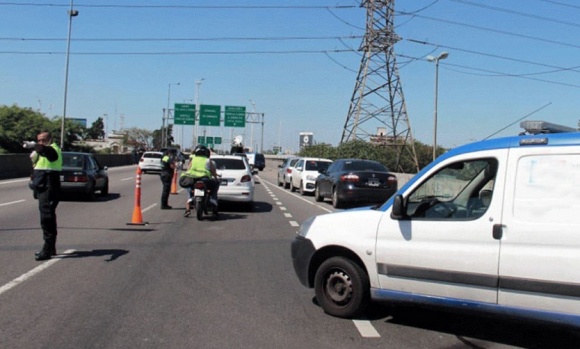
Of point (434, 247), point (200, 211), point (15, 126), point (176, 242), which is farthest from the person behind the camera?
point (15, 126)

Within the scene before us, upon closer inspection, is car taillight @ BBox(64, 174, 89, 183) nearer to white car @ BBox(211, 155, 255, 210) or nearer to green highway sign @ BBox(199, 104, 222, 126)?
white car @ BBox(211, 155, 255, 210)

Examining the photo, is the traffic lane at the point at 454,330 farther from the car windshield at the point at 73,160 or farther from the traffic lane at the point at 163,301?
the car windshield at the point at 73,160

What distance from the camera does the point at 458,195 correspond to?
5602mm

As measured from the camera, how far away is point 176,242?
32.2 feet

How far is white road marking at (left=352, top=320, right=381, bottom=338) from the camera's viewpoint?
16.3 feet

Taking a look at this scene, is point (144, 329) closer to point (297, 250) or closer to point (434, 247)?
point (297, 250)

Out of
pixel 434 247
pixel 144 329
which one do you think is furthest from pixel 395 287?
pixel 144 329

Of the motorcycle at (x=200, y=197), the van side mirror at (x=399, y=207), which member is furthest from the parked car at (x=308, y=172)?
the van side mirror at (x=399, y=207)

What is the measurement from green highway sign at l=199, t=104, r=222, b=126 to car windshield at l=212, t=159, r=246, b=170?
42.4 metres

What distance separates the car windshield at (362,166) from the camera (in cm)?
1727

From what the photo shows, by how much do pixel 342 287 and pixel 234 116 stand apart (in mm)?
54746

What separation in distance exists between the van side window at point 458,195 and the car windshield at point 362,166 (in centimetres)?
1133

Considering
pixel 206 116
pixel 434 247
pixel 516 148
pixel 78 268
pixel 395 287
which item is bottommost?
pixel 78 268

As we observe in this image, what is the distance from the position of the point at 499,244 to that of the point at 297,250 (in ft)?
7.10
